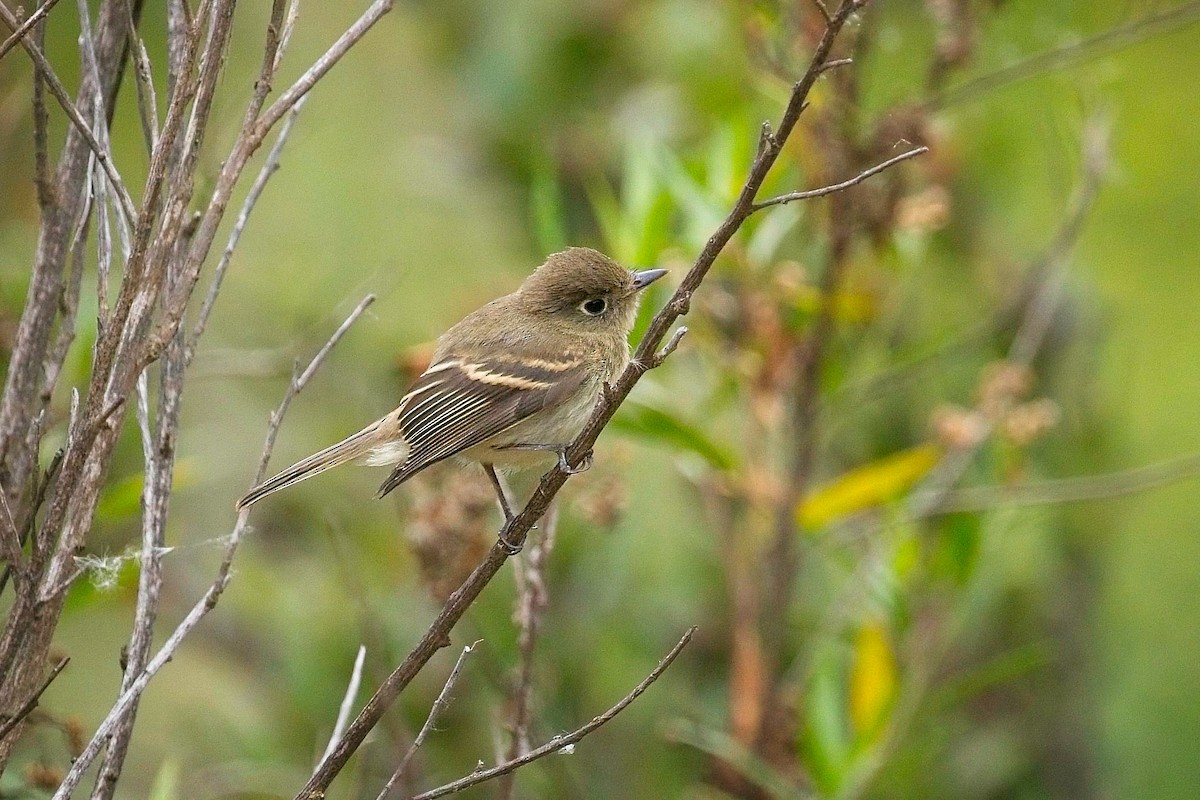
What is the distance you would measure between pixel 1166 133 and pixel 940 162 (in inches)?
71.7

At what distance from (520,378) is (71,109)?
1420mm

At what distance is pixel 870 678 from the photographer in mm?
3387

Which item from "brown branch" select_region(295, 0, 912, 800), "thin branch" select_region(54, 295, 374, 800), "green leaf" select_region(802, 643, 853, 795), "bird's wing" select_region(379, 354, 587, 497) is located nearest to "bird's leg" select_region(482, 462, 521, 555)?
"bird's wing" select_region(379, 354, 587, 497)

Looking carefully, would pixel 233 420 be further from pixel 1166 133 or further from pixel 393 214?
pixel 1166 133

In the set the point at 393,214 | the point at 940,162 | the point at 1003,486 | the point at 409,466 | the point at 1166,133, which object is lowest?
the point at 409,466

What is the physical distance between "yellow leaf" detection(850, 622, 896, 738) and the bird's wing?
1.09 m

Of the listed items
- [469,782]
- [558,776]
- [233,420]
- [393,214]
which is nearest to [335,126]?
[393,214]

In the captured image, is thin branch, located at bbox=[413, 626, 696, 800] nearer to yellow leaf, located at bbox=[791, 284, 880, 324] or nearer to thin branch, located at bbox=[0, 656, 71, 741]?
thin branch, located at bbox=[0, 656, 71, 741]

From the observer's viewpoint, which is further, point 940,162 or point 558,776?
point 940,162

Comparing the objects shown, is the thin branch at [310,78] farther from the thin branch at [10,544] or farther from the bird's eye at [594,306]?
the bird's eye at [594,306]

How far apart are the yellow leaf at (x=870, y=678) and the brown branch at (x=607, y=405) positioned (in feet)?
5.43

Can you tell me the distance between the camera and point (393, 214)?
5.92m

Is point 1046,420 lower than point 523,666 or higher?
higher

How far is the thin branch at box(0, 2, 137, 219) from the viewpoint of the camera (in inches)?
64.9
